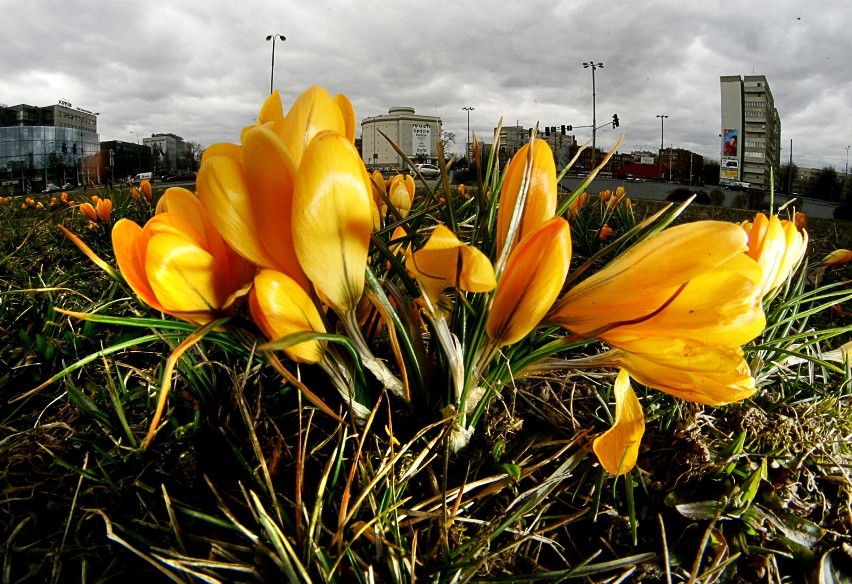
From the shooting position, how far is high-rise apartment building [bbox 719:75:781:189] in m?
47.3

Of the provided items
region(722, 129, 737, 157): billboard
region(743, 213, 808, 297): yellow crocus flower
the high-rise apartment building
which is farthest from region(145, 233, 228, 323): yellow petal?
region(722, 129, 737, 157): billboard

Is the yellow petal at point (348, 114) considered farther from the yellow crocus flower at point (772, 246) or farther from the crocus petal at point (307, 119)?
the yellow crocus flower at point (772, 246)

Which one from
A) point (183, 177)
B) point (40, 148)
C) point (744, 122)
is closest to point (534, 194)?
point (183, 177)

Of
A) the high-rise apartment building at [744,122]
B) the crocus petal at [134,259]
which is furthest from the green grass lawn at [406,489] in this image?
the high-rise apartment building at [744,122]

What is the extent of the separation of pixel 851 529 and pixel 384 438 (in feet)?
1.73

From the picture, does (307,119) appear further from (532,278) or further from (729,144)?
(729,144)

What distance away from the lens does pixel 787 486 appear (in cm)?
55

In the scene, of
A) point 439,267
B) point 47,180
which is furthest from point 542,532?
point 47,180

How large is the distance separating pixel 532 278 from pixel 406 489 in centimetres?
25

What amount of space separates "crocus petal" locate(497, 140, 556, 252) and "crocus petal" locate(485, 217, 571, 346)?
68mm

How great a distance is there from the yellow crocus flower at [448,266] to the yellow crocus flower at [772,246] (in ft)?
0.95

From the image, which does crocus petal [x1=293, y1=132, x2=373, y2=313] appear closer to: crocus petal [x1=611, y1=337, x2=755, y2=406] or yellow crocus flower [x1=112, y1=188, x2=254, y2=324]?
yellow crocus flower [x1=112, y1=188, x2=254, y2=324]

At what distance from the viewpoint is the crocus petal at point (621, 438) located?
1.38 feet

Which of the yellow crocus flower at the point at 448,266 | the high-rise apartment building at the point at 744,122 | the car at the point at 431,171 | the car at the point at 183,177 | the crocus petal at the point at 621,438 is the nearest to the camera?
the yellow crocus flower at the point at 448,266
